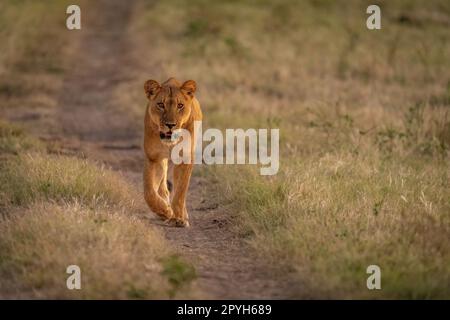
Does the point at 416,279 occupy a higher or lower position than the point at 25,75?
lower

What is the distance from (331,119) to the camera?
39.9ft

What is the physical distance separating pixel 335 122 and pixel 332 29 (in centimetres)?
1096

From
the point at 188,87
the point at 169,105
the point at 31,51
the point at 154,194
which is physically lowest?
the point at 154,194

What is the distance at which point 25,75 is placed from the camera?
1692cm

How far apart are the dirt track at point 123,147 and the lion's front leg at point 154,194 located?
0.13 m

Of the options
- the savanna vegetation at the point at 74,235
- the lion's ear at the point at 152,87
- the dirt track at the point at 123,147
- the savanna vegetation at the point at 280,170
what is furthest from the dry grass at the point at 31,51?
the lion's ear at the point at 152,87

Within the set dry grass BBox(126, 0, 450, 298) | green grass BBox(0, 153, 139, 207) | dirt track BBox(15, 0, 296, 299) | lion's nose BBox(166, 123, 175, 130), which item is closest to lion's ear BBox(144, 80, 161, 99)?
lion's nose BBox(166, 123, 175, 130)

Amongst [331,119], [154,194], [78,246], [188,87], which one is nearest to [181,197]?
[154,194]

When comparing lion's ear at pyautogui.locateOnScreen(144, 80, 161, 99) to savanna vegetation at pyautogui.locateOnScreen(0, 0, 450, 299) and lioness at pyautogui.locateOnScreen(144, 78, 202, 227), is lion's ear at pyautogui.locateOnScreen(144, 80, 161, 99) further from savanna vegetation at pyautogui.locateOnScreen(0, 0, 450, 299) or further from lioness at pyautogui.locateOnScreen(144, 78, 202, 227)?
savanna vegetation at pyautogui.locateOnScreen(0, 0, 450, 299)

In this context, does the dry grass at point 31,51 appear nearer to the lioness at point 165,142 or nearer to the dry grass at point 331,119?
the dry grass at point 331,119

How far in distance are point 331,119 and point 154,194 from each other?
4957 millimetres

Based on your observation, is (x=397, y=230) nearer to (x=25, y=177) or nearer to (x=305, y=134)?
(x=25, y=177)

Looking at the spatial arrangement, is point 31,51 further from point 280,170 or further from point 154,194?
point 154,194
